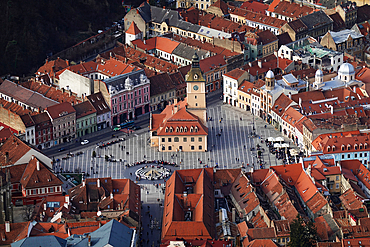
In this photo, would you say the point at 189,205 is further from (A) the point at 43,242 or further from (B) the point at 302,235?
(A) the point at 43,242

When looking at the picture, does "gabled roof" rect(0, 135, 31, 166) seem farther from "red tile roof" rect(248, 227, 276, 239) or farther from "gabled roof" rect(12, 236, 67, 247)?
"red tile roof" rect(248, 227, 276, 239)

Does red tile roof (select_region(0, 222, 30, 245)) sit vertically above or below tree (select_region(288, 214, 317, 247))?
above

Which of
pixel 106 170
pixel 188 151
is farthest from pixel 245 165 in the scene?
pixel 106 170

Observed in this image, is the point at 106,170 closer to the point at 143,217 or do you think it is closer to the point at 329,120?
the point at 143,217

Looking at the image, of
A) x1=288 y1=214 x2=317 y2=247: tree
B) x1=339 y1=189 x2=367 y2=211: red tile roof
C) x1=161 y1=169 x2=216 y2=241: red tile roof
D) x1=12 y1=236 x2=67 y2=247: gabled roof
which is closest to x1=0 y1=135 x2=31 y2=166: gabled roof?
x1=161 y1=169 x2=216 y2=241: red tile roof

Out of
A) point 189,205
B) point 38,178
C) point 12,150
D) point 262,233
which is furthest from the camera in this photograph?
point 12,150

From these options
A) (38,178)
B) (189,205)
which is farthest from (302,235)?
(38,178)
